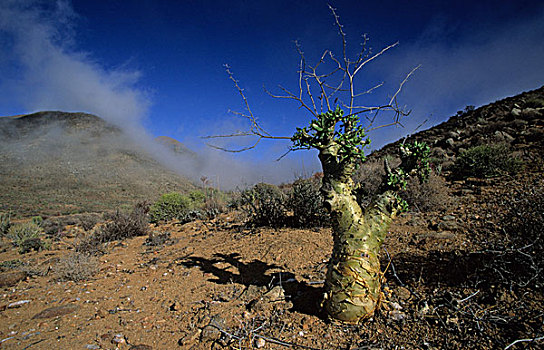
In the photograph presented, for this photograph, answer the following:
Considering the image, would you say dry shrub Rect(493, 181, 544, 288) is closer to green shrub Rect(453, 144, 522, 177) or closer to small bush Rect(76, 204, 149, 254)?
green shrub Rect(453, 144, 522, 177)

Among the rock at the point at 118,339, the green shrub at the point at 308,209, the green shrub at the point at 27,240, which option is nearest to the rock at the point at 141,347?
the rock at the point at 118,339

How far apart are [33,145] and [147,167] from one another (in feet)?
52.5

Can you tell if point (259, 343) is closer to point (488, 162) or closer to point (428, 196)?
point (428, 196)

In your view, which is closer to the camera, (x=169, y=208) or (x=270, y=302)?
(x=270, y=302)

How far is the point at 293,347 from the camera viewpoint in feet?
6.20

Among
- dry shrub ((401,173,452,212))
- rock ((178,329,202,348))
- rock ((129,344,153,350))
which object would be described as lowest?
rock ((129,344,153,350))

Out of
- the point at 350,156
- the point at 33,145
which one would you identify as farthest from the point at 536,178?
the point at 33,145

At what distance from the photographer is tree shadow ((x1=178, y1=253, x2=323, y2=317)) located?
2479mm

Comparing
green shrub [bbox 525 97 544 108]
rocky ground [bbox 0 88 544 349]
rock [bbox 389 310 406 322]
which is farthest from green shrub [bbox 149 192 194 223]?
green shrub [bbox 525 97 544 108]

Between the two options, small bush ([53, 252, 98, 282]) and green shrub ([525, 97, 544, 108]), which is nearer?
small bush ([53, 252, 98, 282])

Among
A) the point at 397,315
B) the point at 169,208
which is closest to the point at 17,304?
the point at 397,315

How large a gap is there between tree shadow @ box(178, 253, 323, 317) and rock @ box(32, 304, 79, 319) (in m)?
1.51

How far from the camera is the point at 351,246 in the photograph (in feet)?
6.99

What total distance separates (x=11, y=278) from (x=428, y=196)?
340 inches
